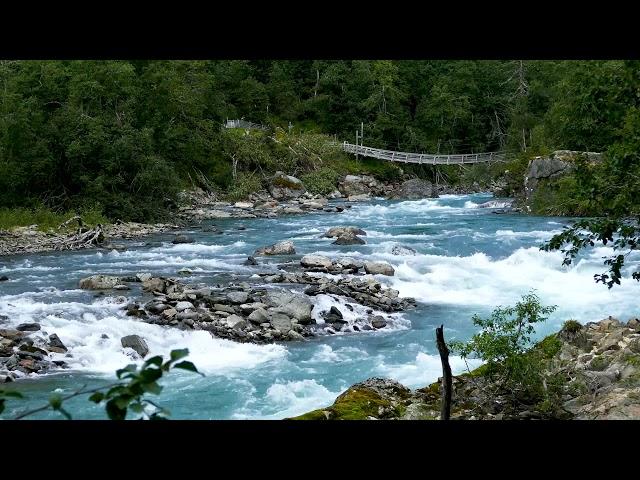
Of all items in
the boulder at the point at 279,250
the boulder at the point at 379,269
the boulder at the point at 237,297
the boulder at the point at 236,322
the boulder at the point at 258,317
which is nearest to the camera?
the boulder at the point at 236,322

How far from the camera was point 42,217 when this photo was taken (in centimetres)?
2258

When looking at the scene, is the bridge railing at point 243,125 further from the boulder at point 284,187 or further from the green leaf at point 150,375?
the green leaf at point 150,375

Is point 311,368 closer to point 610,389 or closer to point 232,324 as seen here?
point 232,324

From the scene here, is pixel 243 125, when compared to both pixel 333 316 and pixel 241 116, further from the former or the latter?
pixel 333 316

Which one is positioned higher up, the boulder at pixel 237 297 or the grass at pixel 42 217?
the grass at pixel 42 217

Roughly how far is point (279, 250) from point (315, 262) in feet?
7.12

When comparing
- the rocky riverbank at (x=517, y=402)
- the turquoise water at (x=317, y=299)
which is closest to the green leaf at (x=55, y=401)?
the rocky riverbank at (x=517, y=402)

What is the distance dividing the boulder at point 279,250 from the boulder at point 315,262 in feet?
5.68

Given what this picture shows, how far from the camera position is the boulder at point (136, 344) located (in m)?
11.2

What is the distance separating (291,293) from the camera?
13.9m

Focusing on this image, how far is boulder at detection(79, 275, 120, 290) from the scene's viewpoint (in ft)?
47.0

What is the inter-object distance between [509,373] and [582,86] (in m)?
3.09

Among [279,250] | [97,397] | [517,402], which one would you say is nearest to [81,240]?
[279,250]
